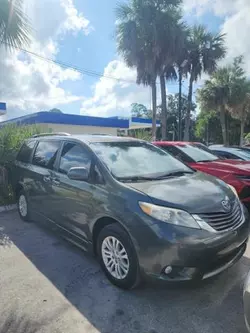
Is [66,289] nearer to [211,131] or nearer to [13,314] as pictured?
[13,314]

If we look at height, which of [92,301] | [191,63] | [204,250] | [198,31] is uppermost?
[198,31]

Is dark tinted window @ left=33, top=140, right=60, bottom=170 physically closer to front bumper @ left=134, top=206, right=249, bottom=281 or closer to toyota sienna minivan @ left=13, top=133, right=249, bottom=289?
toyota sienna minivan @ left=13, top=133, right=249, bottom=289

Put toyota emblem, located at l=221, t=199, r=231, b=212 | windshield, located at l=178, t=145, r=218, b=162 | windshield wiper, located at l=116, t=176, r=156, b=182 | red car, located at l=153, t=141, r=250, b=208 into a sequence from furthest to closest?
windshield, located at l=178, t=145, r=218, b=162 → red car, located at l=153, t=141, r=250, b=208 → windshield wiper, located at l=116, t=176, r=156, b=182 → toyota emblem, located at l=221, t=199, r=231, b=212

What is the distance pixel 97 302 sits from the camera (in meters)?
2.83

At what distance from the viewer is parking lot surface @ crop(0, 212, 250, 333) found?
97.6 inches

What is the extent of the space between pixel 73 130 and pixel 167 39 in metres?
8.68

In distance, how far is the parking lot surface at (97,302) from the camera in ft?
8.13

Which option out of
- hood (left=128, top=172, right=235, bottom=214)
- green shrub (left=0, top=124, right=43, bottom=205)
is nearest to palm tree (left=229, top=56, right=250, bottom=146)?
green shrub (left=0, top=124, right=43, bottom=205)

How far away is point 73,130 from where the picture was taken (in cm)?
2005

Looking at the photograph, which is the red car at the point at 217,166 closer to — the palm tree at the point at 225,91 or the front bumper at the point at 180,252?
the front bumper at the point at 180,252

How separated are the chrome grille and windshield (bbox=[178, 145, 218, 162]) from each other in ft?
11.2

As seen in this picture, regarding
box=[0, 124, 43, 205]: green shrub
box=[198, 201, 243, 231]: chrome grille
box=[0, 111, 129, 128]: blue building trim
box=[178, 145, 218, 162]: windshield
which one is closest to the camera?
box=[198, 201, 243, 231]: chrome grille

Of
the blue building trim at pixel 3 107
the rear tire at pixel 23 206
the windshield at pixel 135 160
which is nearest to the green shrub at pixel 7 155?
the rear tire at pixel 23 206

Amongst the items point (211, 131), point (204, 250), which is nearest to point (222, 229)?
point (204, 250)
